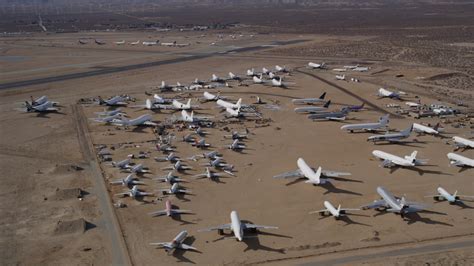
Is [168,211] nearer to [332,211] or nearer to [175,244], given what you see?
[175,244]

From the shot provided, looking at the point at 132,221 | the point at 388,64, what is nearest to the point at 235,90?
the point at 388,64

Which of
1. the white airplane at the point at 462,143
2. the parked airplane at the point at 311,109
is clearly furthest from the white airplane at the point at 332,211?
the parked airplane at the point at 311,109

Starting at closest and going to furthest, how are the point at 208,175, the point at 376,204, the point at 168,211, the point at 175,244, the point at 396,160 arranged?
the point at 175,244
the point at 168,211
the point at 376,204
the point at 208,175
the point at 396,160

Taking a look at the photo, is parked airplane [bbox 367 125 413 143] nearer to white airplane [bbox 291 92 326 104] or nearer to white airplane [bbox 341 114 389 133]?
white airplane [bbox 341 114 389 133]

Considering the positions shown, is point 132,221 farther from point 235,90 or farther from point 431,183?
point 235,90

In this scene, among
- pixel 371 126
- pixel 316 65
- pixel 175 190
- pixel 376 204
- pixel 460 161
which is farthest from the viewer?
pixel 316 65

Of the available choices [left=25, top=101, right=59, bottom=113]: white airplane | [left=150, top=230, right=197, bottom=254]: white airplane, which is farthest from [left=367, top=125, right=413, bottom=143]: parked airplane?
[left=25, top=101, right=59, bottom=113]: white airplane

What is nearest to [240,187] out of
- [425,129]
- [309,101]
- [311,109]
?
[311,109]
